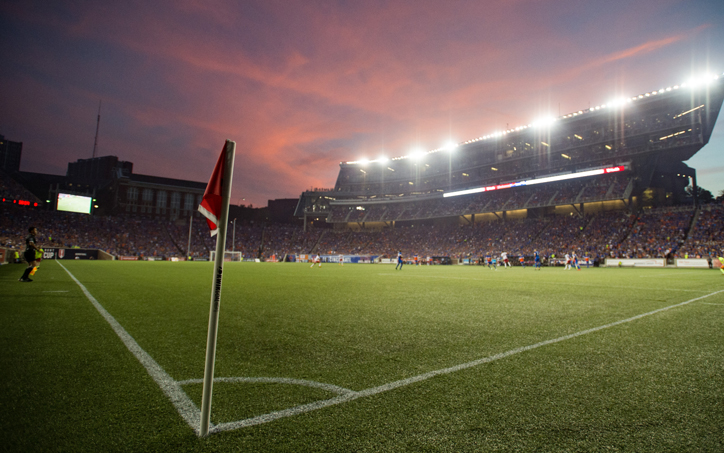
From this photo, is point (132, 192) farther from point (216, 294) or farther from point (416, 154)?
point (216, 294)

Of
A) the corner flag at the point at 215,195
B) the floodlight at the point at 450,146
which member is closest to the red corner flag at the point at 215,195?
the corner flag at the point at 215,195

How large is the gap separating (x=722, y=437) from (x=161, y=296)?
10409 mm

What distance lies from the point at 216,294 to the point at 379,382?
1.62 metres

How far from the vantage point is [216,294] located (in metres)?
2.46

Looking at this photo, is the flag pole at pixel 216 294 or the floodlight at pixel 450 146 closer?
the flag pole at pixel 216 294

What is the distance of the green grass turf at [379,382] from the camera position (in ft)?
7.07

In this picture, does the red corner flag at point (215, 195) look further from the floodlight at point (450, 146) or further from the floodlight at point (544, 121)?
the floodlight at point (450, 146)

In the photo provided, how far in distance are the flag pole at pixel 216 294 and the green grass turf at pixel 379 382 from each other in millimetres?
172

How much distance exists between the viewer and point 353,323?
5.93m

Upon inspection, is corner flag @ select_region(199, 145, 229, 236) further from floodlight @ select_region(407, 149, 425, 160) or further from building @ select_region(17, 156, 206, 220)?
building @ select_region(17, 156, 206, 220)

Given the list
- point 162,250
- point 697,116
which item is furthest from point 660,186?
point 162,250

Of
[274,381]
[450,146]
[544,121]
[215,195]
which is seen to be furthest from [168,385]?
[450,146]

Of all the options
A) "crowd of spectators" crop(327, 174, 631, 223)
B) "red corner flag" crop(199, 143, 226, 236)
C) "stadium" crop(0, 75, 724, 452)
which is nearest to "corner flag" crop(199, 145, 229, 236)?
"red corner flag" crop(199, 143, 226, 236)

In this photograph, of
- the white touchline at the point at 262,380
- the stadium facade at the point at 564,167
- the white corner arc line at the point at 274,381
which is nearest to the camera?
the white touchline at the point at 262,380
